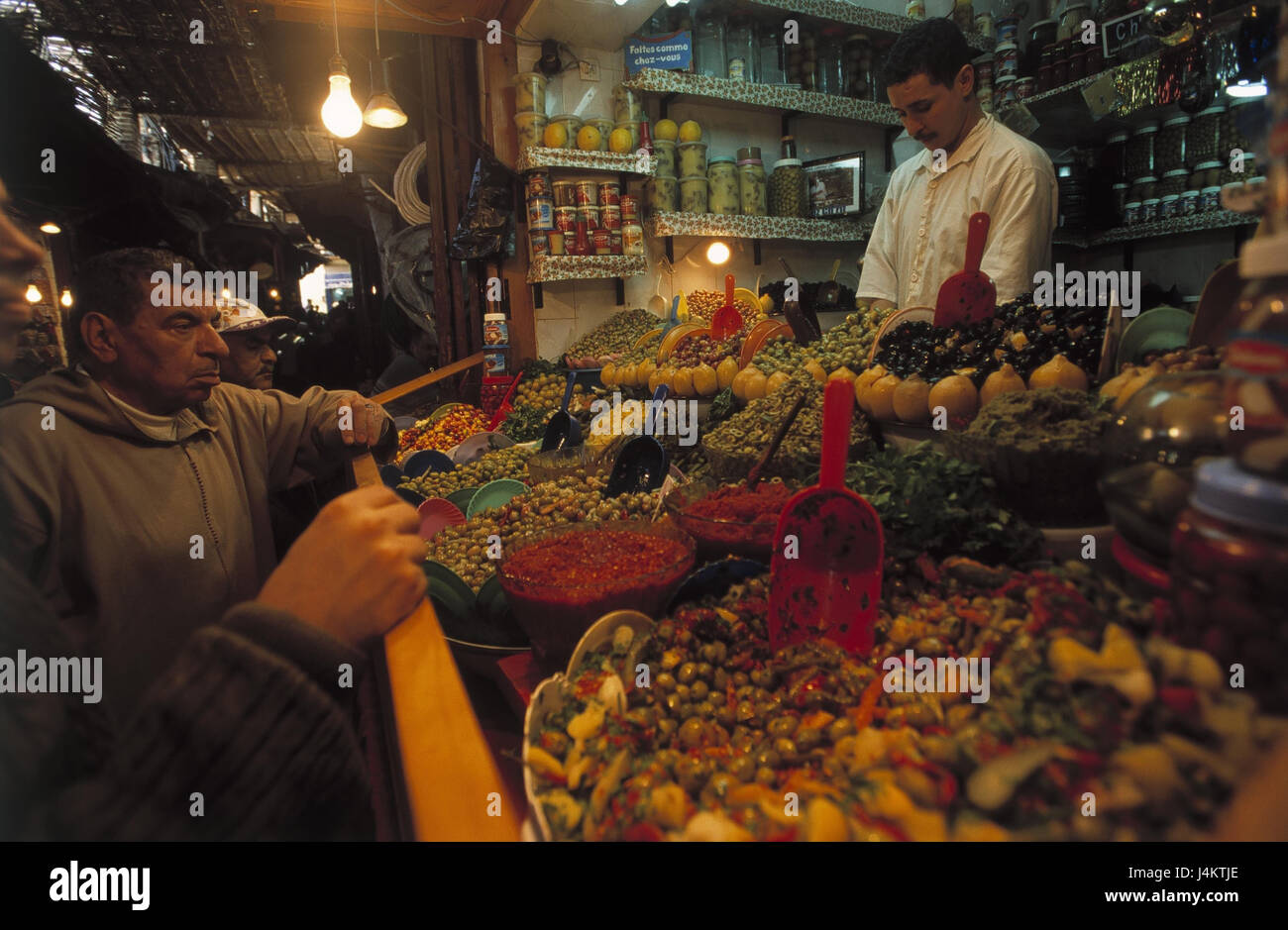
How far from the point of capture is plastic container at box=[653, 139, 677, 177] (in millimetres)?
5723

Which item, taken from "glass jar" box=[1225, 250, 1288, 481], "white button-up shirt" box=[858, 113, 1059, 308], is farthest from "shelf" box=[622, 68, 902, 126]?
"glass jar" box=[1225, 250, 1288, 481]

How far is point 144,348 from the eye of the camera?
84.7 inches

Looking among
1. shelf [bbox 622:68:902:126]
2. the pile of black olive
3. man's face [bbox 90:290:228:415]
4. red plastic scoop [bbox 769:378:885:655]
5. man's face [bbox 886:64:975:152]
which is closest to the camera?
red plastic scoop [bbox 769:378:885:655]

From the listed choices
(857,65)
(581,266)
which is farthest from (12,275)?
(857,65)

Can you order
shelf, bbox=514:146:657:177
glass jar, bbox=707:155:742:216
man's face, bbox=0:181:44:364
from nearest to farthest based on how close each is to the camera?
man's face, bbox=0:181:44:364, shelf, bbox=514:146:657:177, glass jar, bbox=707:155:742:216

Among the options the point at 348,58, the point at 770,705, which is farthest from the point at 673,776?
the point at 348,58

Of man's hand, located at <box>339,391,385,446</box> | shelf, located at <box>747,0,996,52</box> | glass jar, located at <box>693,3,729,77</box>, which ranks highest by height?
shelf, located at <box>747,0,996,52</box>

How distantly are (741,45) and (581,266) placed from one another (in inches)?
110

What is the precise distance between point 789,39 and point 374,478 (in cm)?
585

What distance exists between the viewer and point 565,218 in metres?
5.37

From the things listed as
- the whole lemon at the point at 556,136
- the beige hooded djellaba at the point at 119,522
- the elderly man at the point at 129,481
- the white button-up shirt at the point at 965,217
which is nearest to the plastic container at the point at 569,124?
the whole lemon at the point at 556,136

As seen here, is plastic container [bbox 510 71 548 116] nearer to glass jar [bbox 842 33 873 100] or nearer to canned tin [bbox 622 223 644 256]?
canned tin [bbox 622 223 644 256]

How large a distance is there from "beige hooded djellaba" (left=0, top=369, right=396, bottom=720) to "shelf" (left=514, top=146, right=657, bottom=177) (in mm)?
3618
